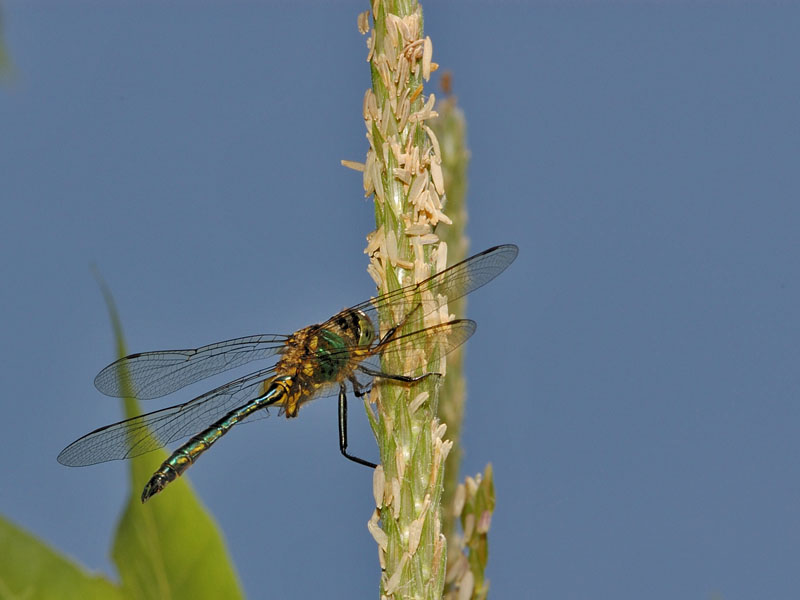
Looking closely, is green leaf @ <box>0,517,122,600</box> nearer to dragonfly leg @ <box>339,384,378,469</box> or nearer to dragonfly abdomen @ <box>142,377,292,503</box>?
dragonfly abdomen @ <box>142,377,292,503</box>

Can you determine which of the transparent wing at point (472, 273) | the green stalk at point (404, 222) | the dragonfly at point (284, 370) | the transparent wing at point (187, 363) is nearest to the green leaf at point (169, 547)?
the dragonfly at point (284, 370)

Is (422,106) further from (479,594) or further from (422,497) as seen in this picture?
(479,594)

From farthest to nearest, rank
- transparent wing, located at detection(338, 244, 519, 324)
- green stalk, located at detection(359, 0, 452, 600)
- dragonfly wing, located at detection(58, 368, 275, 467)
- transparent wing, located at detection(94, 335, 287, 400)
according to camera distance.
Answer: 1. transparent wing, located at detection(94, 335, 287, 400)
2. dragonfly wing, located at detection(58, 368, 275, 467)
3. transparent wing, located at detection(338, 244, 519, 324)
4. green stalk, located at detection(359, 0, 452, 600)

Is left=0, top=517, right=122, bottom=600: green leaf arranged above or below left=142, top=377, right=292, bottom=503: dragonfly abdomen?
below

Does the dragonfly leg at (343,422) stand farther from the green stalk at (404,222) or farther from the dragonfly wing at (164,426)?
the green stalk at (404,222)

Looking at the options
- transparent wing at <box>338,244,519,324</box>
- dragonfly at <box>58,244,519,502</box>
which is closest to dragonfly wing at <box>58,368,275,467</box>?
dragonfly at <box>58,244,519,502</box>

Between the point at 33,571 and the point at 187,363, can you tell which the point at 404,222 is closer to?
the point at 33,571
